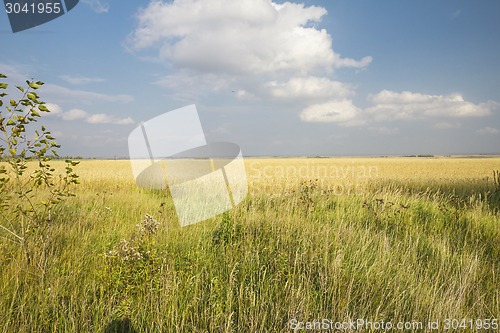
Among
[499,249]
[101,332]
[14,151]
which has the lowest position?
[499,249]

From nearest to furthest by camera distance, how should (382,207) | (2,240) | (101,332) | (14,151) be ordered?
(101,332) → (14,151) → (2,240) → (382,207)

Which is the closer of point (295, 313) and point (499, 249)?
point (295, 313)

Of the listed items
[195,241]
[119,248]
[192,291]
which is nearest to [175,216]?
[195,241]

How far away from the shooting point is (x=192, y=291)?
2.81 metres

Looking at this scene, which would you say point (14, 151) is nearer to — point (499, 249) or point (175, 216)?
point (175, 216)

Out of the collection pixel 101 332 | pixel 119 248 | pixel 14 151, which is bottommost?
pixel 101 332

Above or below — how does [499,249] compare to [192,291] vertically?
below

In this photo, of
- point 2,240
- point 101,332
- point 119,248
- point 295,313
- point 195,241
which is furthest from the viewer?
point 195,241

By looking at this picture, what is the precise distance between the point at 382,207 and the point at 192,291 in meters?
5.52

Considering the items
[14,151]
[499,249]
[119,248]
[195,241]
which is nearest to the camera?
[14,151]

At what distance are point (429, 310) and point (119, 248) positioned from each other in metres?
3.54

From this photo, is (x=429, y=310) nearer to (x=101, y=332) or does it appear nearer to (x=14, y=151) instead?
(x=101, y=332)

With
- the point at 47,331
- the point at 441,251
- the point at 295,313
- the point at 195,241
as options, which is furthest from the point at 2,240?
the point at 441,251

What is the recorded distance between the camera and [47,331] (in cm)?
229
